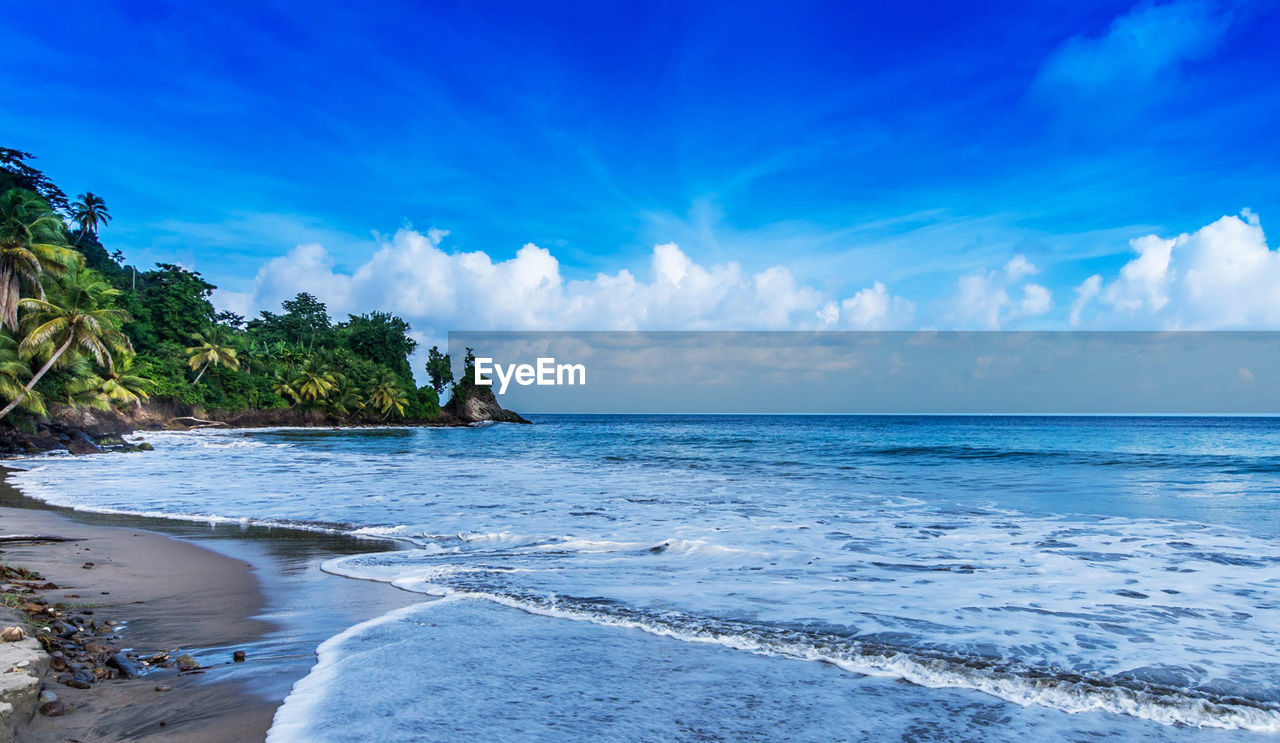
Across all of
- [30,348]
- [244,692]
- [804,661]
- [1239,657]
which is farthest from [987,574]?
[30,348]

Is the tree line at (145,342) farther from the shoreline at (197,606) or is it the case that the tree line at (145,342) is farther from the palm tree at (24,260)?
the shoreline at (197,606)

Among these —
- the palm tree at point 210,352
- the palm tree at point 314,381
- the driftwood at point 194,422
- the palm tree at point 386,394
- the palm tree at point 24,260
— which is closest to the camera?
the palm tree at point 24,260

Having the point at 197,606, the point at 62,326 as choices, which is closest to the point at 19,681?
the point at 197,606

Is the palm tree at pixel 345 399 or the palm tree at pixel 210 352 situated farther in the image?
the palm tree at pixel 345 399

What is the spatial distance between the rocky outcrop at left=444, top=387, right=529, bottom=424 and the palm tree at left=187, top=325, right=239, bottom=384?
1641 inches

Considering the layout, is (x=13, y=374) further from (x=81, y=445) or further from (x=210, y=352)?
(x=210, y=352)

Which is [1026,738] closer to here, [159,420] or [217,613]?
[217,613]

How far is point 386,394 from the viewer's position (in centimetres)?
7756

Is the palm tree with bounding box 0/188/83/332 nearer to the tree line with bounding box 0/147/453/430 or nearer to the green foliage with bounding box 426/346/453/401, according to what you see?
the tree line with bounding box 0/147/453/430

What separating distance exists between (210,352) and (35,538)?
54.5 metres

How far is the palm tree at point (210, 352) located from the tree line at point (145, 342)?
116 mm

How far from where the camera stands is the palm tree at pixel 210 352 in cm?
5425

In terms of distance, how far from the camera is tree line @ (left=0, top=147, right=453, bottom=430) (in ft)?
78.7

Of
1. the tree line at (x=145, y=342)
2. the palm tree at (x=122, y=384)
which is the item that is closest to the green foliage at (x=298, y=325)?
the tree line at (x=145, y=342)
